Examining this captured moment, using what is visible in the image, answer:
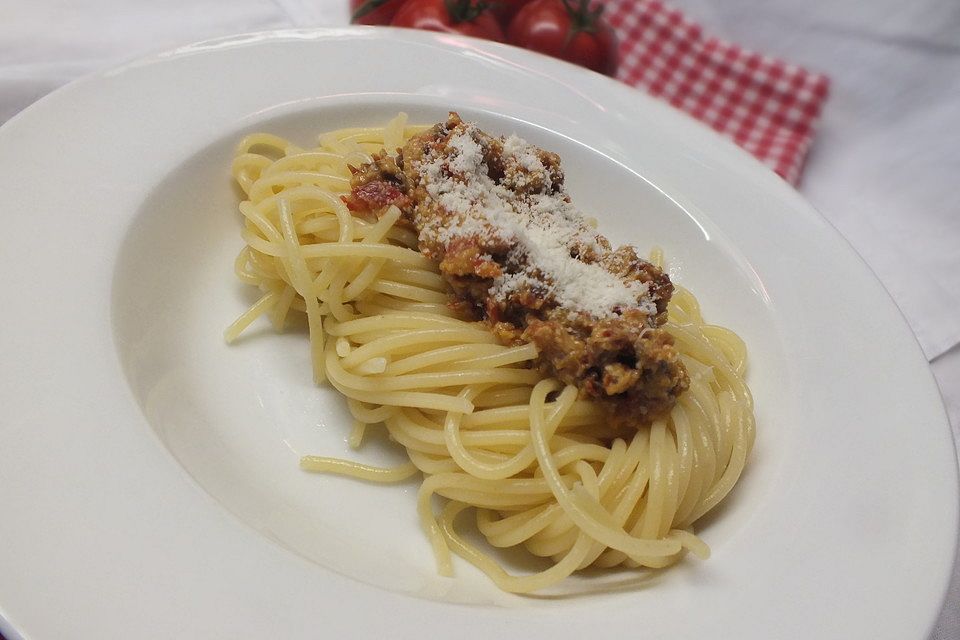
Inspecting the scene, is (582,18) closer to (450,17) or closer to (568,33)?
(568,33)

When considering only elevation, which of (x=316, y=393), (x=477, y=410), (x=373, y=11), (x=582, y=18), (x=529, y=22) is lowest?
(x=316, y=393)

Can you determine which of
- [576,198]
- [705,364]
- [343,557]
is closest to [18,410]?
[343,557]

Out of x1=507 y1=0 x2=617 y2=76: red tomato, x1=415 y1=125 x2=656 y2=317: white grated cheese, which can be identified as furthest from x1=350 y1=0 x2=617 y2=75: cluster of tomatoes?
x1=415 y1=125 x2=656 y2=317: white grated cheese

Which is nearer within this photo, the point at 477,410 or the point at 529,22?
the point at 477,410

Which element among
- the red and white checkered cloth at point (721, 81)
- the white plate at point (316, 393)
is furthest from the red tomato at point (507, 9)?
the white plate at point (316, 393)

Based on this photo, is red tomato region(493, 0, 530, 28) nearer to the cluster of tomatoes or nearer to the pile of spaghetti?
the cluster of tomatoes

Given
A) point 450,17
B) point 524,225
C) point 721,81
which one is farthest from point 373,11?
point 524,225
